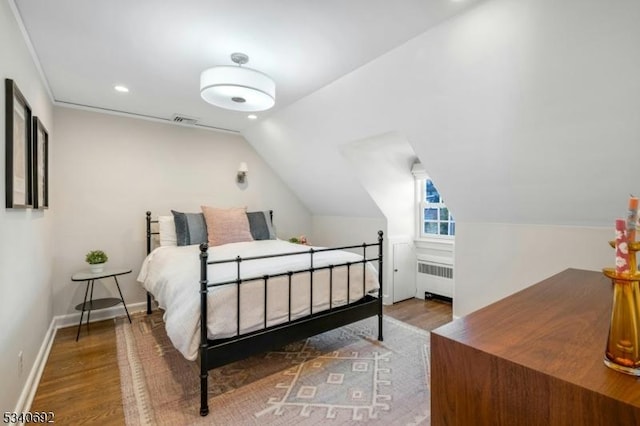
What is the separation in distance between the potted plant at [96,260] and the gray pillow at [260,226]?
156cm

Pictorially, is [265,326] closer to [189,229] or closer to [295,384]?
[295,384]

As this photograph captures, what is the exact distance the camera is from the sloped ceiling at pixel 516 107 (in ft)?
5.32

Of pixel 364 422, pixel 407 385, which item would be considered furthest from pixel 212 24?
pixel 407 385

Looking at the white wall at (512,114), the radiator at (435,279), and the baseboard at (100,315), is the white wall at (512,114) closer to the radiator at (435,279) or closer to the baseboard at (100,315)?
the radiator at (435,279)

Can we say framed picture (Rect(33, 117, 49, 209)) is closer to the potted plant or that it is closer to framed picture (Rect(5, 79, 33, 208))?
framed picture (Rect(5, 79, 33, 208))

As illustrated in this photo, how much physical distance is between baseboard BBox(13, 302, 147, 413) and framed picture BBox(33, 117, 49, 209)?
1153 mm

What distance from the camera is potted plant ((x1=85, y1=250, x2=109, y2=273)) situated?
3137 millimetres

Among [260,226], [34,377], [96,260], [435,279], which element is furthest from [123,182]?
[435,279]

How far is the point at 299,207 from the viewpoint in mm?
5062

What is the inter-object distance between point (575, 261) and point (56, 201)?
483cm

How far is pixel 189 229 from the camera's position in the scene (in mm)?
3484

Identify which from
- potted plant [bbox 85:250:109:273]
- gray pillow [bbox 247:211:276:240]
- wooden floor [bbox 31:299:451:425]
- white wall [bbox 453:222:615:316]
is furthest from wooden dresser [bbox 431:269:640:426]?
potted plant [bbox 85:250:109:273]

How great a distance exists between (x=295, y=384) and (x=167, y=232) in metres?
2.27

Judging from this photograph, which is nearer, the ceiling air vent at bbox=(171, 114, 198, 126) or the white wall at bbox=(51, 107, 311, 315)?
the white wall at bbox=(51, 107, 311, 315)
